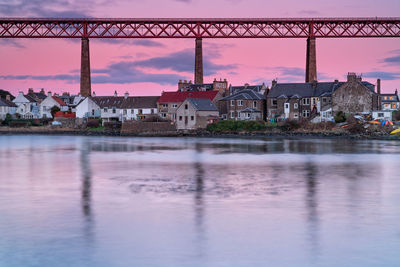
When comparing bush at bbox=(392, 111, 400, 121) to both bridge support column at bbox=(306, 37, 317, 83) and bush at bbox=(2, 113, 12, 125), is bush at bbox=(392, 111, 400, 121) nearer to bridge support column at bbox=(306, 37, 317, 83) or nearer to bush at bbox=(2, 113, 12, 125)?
bridge support column at bbox=(306, 37, 317, 83)

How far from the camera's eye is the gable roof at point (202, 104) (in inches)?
3214

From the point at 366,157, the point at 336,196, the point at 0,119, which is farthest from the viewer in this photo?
the point at 0,119

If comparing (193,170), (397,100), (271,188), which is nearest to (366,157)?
(193,170)

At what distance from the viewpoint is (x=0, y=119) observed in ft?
339

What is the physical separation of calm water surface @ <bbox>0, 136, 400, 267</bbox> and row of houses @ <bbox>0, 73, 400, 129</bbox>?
150 ft

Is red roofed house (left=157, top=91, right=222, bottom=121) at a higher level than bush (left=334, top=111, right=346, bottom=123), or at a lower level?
higher

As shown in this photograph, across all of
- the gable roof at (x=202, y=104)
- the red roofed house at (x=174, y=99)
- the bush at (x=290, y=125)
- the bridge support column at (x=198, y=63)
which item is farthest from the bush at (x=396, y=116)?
the bridge support column at (x=198, y=63)

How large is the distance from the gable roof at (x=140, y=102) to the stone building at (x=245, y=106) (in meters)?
17.4

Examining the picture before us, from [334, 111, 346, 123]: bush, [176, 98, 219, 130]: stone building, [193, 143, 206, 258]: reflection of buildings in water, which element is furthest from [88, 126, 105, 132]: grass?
[193, 143, 206, 258]: reflection of buildings in water

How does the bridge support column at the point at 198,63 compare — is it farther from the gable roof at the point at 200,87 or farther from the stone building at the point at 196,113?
the stone building at the point at 196,113

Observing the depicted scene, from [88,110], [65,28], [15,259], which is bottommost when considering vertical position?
[15,259]

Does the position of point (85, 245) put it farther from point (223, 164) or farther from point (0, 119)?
point (0, 119)

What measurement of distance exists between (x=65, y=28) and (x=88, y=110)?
15549 millimetres

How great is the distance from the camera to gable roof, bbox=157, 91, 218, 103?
87.8m
